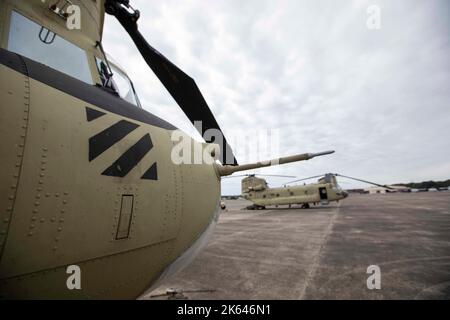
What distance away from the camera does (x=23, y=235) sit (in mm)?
1548

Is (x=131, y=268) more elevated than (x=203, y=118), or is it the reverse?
(x=203, y=118)

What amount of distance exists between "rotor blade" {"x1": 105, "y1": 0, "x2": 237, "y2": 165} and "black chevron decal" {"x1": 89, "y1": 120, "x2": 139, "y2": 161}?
9.97 ft

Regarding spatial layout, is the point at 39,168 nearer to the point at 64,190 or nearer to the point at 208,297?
the point at 64,190

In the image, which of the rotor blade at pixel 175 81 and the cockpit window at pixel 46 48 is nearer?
the cockpit window at pixel 46 48

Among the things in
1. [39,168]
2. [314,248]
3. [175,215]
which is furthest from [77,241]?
[314,248]

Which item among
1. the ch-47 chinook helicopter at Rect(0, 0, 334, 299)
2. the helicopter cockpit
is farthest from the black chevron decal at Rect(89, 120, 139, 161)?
the helicopter cockpit

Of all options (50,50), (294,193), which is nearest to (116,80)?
(50,50)

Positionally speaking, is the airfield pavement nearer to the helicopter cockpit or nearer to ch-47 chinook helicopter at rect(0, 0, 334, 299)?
ch-47 chinook helicopter at rect(0, 0, 334, 299)

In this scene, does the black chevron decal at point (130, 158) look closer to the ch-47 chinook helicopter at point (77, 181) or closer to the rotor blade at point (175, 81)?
the ch-47 chinook helicopter at point (77, 181)

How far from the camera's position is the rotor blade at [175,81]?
16.4ft

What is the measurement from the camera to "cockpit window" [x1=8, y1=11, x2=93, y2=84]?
2.69m

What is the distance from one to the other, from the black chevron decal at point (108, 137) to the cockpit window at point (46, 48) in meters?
1.33

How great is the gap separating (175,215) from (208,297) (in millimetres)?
2723

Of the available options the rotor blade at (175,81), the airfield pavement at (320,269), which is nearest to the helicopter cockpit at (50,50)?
the rotor blade at (175,81)
